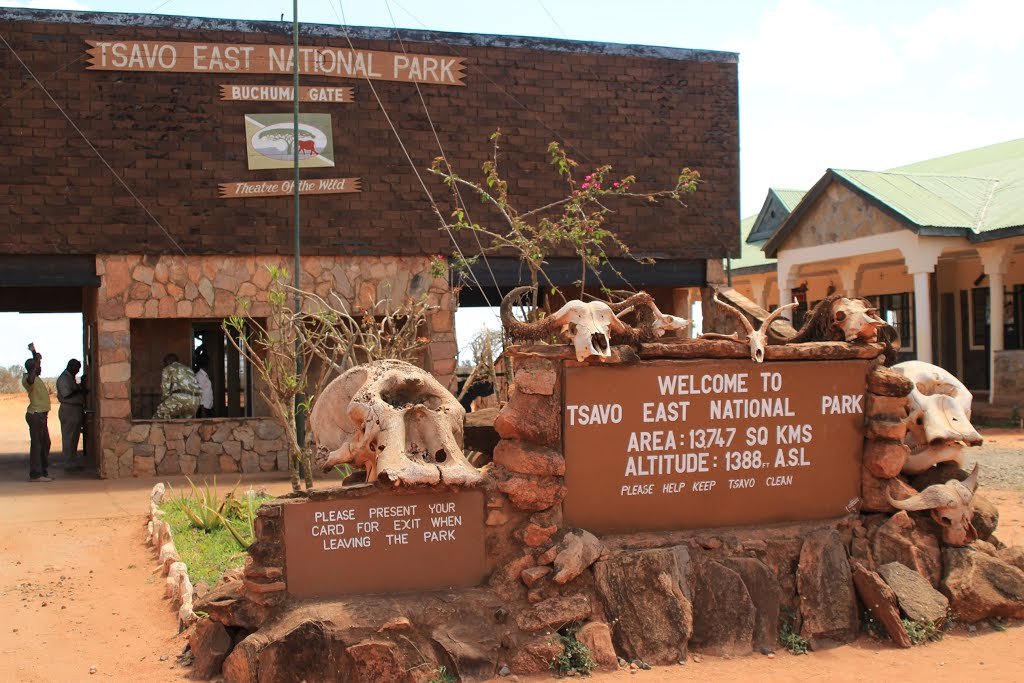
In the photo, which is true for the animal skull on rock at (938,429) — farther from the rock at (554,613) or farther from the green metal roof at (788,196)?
the green metal roof at (788,196)

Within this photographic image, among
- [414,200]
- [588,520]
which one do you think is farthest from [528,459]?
[414,200]

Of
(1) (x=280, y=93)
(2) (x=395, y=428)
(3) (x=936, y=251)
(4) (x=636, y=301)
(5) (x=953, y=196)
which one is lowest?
(2) (x=395, y=428)

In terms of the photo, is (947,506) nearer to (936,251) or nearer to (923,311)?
(923,311)

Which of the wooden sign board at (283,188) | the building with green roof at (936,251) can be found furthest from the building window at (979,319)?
the wooden sign board at (283,188)

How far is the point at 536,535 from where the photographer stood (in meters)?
6.14

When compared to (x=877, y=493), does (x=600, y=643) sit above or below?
below

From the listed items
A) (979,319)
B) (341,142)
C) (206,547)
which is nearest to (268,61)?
(341,142)

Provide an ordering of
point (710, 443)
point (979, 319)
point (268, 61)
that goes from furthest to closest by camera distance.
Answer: point (979, 319), point (268, 61), point (710, 443)

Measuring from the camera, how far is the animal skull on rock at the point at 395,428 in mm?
5957

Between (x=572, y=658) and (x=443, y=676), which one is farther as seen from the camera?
(x=572, y=658)

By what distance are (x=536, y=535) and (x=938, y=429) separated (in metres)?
3.23

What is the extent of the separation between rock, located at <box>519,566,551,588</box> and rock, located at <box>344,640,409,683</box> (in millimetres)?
958

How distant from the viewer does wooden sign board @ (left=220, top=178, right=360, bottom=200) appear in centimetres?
1416

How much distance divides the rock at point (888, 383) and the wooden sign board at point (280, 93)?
9771mm
